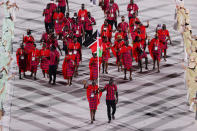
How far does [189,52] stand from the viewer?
27031 mm

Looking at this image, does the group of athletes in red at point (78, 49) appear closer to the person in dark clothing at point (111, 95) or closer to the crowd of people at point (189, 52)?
the crowd of people at point (189, 52)

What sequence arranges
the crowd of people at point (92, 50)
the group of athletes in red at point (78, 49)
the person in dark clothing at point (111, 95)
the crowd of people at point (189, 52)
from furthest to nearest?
the group of athletes in red at point (78, 49), the crowd of people at point (92, 50), the crowd of people at point (189, 52), the person in dark clothing at point (111, 95)

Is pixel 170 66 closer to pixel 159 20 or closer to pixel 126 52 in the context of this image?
pixel 126 52

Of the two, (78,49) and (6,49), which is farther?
(6,49)

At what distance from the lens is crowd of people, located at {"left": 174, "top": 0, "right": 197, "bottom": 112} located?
22859 millimetres

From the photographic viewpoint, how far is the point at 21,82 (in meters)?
26.1

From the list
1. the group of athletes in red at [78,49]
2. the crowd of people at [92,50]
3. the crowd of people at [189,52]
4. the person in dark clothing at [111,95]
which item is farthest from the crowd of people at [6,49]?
the crowd of people at [189,52]

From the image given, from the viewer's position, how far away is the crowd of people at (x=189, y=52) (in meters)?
22.9

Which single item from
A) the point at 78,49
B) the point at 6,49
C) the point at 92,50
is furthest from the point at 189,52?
the point at 6,49

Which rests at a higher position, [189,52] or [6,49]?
[6,49]

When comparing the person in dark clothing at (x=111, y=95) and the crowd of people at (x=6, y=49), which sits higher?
the crowd of people at (x=6, y=49)

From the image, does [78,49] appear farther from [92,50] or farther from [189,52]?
[189,52]

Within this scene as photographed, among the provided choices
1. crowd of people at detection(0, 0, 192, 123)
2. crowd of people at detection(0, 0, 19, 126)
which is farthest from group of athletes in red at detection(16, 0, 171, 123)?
crowd of people at detection(0, 0, 19, 126)

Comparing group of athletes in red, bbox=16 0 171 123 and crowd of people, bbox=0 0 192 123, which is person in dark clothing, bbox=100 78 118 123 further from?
group of athletes in red, bbox=16 0 171 123
